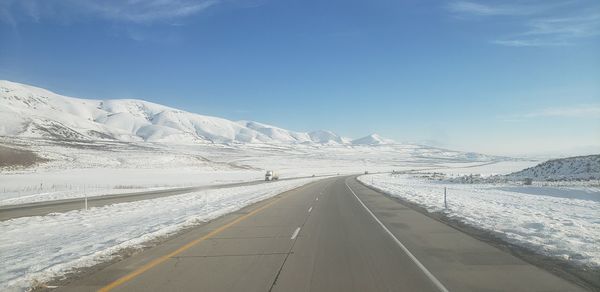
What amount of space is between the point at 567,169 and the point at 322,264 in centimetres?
6415

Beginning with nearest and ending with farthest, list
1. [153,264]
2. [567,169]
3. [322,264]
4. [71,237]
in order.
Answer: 1. [322,264]
2. [153,264]
3. [71,237]
4. [567,169]

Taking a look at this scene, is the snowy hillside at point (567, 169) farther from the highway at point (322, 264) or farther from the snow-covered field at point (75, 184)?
the highway at point (322, 264)

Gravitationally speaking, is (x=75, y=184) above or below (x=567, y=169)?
below

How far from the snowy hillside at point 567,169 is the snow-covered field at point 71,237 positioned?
4877 centimetres

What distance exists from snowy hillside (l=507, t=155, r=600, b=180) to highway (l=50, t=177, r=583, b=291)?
49585 mm

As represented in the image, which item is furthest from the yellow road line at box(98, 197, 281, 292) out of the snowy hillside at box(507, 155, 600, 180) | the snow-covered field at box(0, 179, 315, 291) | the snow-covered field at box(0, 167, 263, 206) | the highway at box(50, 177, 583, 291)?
the snowy hillside at box(507, 155, 600, 180)

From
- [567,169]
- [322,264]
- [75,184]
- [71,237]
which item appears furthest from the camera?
[567,169]

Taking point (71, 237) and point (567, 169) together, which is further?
point (567, 169)

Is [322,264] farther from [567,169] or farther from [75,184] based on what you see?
[567,169]

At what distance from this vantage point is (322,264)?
9.05 metres

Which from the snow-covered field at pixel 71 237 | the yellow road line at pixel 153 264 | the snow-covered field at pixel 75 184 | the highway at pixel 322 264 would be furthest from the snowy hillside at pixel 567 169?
the yellow road line at pixel 153 264

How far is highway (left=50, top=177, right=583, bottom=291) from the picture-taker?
24.5 feet

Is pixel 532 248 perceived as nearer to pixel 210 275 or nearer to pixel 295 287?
pixel 295 287

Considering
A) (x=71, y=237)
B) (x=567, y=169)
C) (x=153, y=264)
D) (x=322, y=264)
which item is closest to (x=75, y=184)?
(x=71, y=237)
